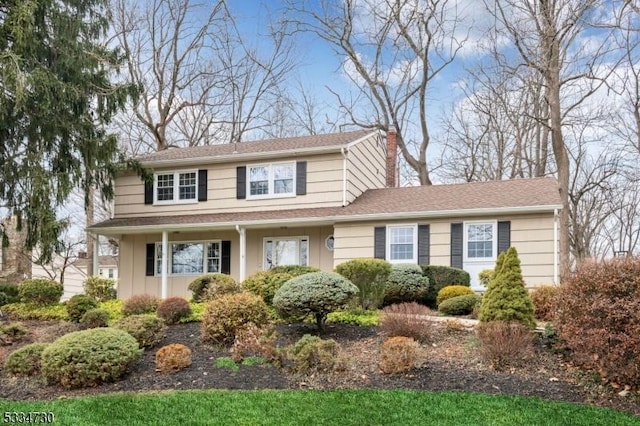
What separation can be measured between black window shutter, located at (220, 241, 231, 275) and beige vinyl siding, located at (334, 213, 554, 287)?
389 cm

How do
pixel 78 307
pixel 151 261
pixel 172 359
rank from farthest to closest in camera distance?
pixel 151 261 → pixel 78 307 → pixel 172 359

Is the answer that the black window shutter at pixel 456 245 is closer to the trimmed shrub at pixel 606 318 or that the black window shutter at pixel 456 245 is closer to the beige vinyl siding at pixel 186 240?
the beige vinyl siding at pixel 186 240

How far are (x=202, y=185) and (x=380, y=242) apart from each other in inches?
256

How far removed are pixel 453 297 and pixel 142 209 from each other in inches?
441

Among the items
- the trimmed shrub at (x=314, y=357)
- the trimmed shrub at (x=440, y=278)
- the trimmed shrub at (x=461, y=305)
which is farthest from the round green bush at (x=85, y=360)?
the trimmed shrub at (x=440, y=278)

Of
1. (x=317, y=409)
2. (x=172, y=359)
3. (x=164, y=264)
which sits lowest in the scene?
(x=317, y=409)

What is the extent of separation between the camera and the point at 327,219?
54.5ft

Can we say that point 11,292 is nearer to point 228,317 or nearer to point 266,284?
point 266,284

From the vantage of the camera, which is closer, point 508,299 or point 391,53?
point 508,299

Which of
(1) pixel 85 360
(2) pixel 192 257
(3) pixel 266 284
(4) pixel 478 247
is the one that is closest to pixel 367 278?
(3) pixel 266 284

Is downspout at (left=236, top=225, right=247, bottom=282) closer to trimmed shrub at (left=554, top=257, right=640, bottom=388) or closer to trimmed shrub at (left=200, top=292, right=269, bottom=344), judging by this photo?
trimmed shrub at (left=200, top=292, right=269, bottom=344)

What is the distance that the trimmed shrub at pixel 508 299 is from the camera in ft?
30.6

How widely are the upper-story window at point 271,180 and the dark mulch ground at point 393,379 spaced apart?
9.45 m

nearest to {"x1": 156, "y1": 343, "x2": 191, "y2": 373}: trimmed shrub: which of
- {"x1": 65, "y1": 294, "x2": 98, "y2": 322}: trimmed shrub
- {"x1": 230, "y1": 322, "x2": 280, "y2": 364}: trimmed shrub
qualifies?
{"x1": 230, "y1": 322, "x2": 280, "y2": 364}: trimmed shrub
